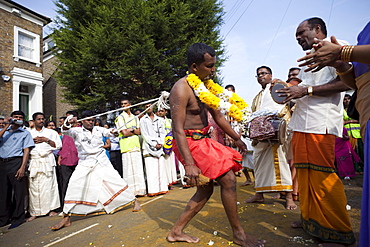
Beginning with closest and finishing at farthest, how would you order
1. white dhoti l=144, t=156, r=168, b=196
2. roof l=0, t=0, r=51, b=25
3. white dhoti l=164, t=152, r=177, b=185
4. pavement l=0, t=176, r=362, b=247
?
pavement l=0, t=176, r=362, b=247 < white dhoti l=144, t=156, r=168, b=196 < white dhoti l=164, t=152, r=177, b=185 < roof l=0, t=0, r=51, b=25

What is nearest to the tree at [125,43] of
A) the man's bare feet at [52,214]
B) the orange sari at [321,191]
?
the man's bare feet at [52,214]

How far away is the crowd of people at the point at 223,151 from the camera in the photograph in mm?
2494

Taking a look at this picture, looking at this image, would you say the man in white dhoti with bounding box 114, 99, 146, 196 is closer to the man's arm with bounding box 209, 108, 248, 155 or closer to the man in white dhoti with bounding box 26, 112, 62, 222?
the man in white dhoti with bounding box 26, 112, 62, 222

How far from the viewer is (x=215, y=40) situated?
42.0ft

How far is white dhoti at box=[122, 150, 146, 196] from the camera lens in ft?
20.7

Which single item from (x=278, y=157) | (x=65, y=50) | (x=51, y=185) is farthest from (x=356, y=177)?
(x=65, y=50)

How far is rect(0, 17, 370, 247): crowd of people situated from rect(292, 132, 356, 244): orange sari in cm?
1

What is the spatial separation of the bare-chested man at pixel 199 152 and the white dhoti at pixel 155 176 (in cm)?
339

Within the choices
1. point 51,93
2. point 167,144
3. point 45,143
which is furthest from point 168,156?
point 51,93

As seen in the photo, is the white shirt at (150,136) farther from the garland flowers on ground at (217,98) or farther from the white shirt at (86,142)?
the garland flowers on ground at (217,98)

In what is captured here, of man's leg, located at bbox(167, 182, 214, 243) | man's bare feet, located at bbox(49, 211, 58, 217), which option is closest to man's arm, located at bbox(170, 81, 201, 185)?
man's leg, located at bbox(167, 182, 214, 243)

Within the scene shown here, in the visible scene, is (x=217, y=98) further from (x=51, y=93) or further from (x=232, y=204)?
(x=51, y=93)

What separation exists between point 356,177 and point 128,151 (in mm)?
6052

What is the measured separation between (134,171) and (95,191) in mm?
1984
